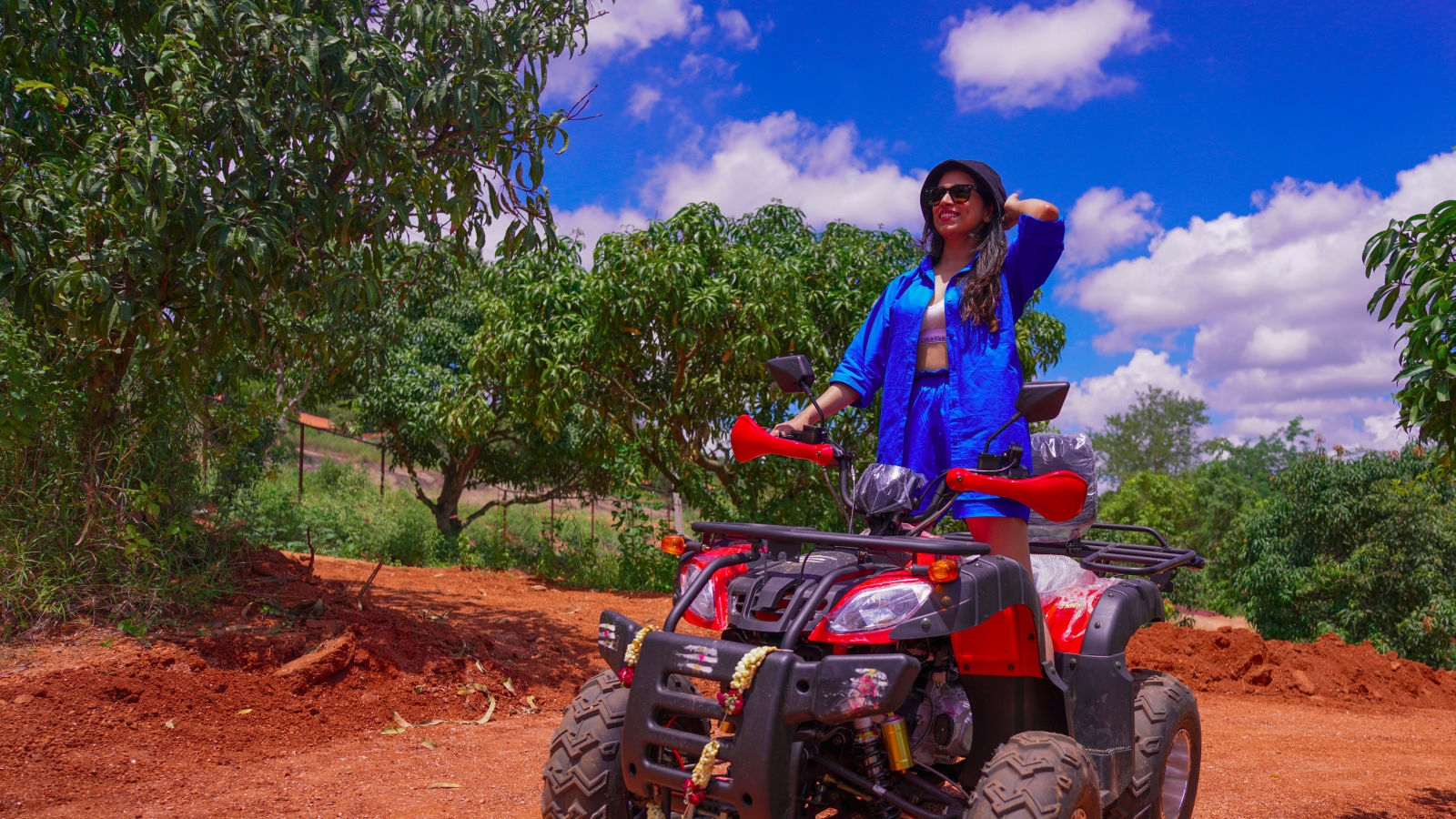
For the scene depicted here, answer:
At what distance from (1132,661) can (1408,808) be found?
12.9ft

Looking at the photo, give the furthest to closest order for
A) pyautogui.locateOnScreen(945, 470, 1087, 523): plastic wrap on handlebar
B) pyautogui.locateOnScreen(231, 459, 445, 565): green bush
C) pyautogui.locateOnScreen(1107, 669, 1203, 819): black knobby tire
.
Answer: pyautogui.locateOnScreen(231, 459, 445, 565): green bush < pyautogui.locateOnScreen(1107, 669, 1203, 819): black knobby tire < pyautogui.locateOnScreen(945, 470, 1087, 523): plastic wrap on handlebar

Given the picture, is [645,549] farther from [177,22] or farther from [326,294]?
[177,22]

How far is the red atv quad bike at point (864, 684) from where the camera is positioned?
203cm

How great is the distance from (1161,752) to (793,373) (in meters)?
1.65

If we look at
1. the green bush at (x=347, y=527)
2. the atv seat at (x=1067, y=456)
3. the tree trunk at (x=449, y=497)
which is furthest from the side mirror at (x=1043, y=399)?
the tree trunk at (x=449, y=497)

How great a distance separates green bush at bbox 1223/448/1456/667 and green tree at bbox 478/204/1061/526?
4377 mm

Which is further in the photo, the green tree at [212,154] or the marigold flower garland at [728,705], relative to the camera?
the green tree at [212,154]

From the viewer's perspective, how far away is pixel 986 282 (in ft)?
9.16

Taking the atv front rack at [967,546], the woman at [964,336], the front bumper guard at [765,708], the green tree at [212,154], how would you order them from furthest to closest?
the green tree at [212,154]
the woman at [964,336]
the atv front rack at [967,546]
the front bumper guard at [765,708]

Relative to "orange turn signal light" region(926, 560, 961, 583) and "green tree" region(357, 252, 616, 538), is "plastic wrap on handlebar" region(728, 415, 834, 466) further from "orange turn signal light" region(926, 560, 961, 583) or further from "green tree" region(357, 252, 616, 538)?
"green tree" region(357, 252, 616, 538)

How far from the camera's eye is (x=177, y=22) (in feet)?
16.8

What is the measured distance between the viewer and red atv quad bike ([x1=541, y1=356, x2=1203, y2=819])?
6.64 ft

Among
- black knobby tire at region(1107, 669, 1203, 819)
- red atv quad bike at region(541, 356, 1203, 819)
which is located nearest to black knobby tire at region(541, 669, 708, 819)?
red atv quad bike at region(541, 356, 1203, 819)

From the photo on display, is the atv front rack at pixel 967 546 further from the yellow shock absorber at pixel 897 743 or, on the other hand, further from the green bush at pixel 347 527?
the green bush at pixel 347 527
